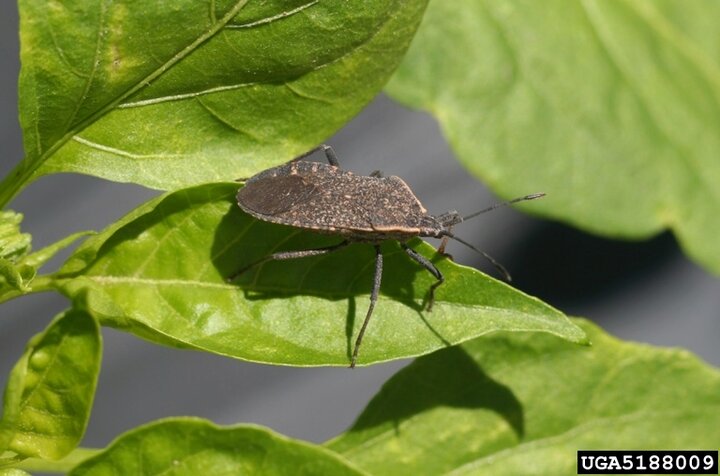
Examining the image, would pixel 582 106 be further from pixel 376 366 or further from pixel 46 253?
pixel 376 366

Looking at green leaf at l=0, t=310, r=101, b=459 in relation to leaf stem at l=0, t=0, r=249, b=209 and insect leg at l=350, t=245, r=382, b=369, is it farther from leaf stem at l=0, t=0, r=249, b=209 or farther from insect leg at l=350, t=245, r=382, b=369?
insect leg at l=350, t=245, r=382, b=369

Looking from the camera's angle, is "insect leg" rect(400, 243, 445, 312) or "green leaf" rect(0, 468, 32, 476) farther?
Result: "insect leg" rect(400, 243, 445, 312)

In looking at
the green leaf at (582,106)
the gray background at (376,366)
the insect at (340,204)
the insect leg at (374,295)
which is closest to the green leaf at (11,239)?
Answer: the insect at (340,204)

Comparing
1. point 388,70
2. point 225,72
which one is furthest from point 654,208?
point 225,72

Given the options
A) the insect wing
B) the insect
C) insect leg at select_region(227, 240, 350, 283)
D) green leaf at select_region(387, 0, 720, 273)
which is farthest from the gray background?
insect leg at select_region(227, 240, 350, 283)

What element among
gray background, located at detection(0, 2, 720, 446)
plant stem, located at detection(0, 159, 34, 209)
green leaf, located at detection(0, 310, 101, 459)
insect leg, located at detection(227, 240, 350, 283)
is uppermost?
plant stem, located at detection(0, 159, 34, 209)

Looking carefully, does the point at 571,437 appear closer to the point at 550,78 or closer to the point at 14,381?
the point at 550,78

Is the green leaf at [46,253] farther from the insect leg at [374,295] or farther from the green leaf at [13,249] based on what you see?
the insect leg at [374,295]
